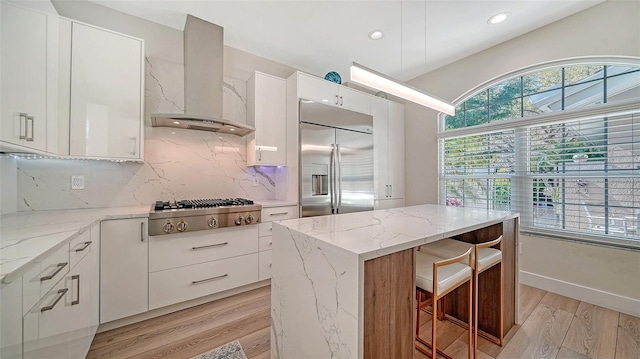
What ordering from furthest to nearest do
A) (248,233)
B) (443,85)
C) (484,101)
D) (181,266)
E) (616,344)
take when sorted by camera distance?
(443,85)
(484,101)
(248,233)
(181,266)
(616,344)

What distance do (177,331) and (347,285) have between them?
5.66ft

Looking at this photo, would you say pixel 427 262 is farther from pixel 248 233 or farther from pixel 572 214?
pixel 572 214

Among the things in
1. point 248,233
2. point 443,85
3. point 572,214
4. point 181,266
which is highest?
point 443,85

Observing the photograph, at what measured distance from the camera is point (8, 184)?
183cm

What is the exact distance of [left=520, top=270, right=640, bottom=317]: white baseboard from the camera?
6.87ft

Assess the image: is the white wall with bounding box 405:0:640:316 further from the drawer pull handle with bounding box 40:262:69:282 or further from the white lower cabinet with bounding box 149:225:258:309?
the drawer pull handle with bounding box 40:262:69:282

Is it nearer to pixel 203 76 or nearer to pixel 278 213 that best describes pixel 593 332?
pixel 278 213

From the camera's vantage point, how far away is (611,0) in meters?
2.18

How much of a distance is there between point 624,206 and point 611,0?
193cm

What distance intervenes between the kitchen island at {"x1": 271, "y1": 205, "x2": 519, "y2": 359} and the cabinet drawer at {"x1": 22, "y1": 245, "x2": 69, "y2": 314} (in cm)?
100

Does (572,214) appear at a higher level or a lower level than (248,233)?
higher

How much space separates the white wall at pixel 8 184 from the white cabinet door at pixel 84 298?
785 millimetres

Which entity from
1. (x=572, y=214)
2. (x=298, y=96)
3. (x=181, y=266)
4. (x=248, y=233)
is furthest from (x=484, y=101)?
(x=181, y=266)

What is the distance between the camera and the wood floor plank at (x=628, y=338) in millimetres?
1612
